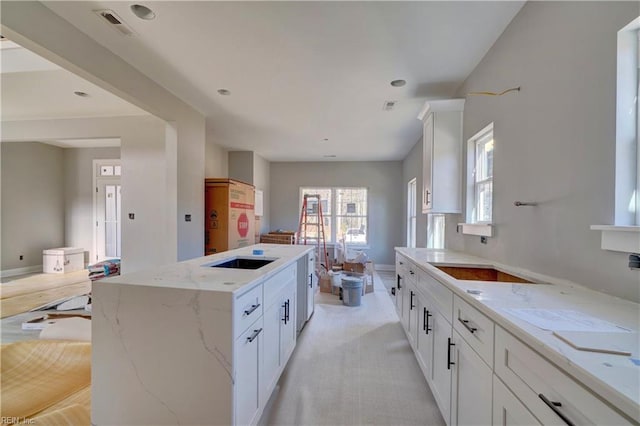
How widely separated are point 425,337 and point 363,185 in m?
5.06

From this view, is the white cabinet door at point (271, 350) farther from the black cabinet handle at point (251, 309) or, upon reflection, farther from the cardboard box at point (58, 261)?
the cardboard box at point (58, 261)

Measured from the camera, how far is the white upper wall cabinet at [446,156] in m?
2.70

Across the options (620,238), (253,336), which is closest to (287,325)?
(253,336)

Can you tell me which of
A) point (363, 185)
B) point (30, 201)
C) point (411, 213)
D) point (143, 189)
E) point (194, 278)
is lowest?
point (194, 278)

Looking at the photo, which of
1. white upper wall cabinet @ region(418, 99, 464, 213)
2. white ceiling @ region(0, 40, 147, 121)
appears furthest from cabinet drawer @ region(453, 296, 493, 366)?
white ceiling @ region(0, 40, 147, 121)

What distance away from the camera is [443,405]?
1489mm

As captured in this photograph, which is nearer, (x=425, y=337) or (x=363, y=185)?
(x=425, y=337)

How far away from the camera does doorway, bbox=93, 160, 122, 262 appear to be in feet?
19.9

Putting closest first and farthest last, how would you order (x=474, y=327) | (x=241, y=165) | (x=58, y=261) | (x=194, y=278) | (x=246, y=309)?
1. (x=474, y=327)
2. (x=246, y=309)
3. (x=194, y=278)
4. (x=58, y=261)
5. (x=241, y=165)

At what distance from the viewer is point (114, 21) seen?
1.95 meters

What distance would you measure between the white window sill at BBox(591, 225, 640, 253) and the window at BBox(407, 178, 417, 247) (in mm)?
4252

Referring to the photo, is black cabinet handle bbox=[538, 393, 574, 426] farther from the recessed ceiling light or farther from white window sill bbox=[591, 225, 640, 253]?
the recessed ceiling light

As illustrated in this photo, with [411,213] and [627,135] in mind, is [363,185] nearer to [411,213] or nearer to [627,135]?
[411,213]

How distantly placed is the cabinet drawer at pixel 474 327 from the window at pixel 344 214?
539 centimetres
